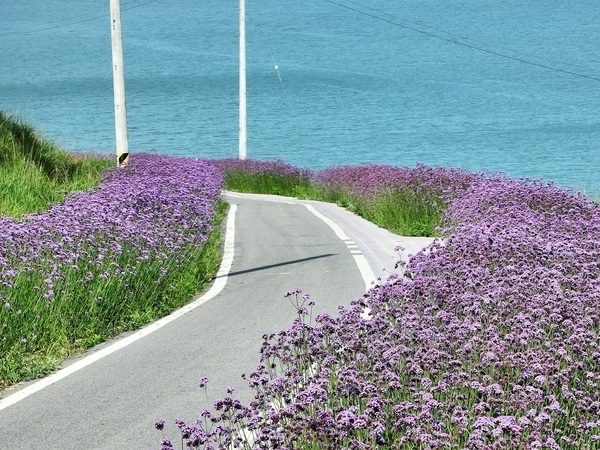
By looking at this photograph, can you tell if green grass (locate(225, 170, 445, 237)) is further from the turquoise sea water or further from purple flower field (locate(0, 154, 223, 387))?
the turquoise sea water

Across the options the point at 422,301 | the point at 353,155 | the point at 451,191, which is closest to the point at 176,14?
the point at 353,155

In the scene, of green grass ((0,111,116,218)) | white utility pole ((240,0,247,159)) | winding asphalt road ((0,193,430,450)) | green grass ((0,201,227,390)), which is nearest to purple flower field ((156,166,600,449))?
winding asphalt road ((0,193,430,450))

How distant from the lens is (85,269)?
Result: 441 inches

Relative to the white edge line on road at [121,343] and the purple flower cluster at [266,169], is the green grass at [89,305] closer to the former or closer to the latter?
the white edge line on road at [121,343]

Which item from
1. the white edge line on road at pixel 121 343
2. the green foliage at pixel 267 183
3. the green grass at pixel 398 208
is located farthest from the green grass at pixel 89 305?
the green foliage at pixel 267 183

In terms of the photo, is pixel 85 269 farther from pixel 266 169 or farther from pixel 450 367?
pixel 266 169

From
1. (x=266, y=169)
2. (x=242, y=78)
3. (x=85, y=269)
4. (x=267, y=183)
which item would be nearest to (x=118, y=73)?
(x=85, y=269)

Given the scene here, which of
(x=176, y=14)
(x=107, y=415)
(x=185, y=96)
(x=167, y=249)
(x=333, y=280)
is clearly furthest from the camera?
(x=176, y=14)

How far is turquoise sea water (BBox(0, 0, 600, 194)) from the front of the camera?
79500 mm

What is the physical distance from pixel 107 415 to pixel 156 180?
450 inches

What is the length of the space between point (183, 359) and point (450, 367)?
12.6 ft

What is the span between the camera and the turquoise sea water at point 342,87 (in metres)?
79.5

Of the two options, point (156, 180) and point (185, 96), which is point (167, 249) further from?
point (185, 96)

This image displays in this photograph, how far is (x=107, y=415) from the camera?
7816 mm
